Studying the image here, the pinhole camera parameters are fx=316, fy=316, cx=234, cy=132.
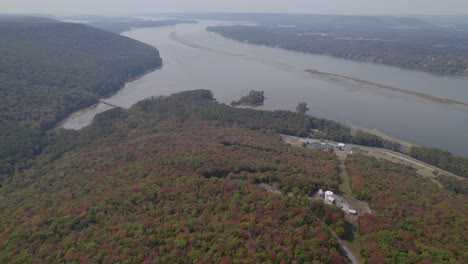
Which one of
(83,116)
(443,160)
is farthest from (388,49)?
(83,116)

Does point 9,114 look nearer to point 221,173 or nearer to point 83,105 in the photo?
point 83,105

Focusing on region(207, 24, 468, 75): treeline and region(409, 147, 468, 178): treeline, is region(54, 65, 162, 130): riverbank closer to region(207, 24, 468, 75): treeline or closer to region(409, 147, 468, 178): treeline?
region(409, 147, 468, 178): treeline

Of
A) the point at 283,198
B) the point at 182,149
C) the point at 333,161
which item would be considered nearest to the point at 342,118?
the point at 333,161

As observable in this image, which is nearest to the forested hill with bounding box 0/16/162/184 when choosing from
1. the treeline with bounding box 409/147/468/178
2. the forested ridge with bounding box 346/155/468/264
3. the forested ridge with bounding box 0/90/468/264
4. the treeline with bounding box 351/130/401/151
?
the forested ridge with bounding box 0/90/468/264

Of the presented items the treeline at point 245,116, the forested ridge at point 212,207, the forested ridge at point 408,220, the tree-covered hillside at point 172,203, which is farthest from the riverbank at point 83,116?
the forested ridge at point 408,220

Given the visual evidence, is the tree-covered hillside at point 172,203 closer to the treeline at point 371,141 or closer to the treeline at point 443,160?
the treeline at point 371,141

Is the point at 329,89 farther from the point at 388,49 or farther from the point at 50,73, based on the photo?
the point at 50,73
